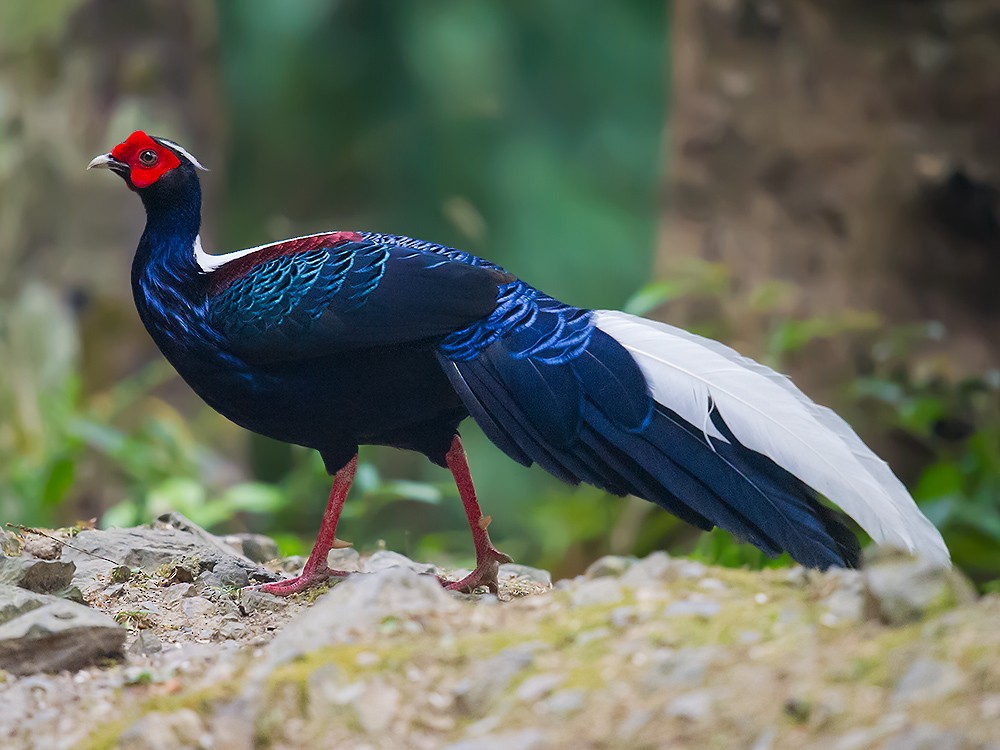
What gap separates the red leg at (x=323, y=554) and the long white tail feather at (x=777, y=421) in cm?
100

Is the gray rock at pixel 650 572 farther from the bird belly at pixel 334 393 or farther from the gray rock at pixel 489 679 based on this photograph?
the bird belly at pixel 334 393

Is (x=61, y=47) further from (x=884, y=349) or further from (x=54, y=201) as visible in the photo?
(x=884, y=349)

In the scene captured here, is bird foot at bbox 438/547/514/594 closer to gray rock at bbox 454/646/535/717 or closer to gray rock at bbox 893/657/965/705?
gray rock at bbox 454/646/535/717

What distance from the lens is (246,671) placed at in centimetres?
249

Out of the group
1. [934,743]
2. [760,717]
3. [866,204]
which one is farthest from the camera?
[866,204]

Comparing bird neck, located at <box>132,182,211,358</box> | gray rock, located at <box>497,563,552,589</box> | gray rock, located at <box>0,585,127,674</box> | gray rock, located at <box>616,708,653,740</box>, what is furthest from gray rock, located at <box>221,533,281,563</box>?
gray rock, located at <box>616,708,653,740</box>

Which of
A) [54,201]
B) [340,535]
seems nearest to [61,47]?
[54,201]

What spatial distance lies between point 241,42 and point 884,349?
8.05 m

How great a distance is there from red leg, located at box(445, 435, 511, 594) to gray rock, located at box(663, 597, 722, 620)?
1363mm

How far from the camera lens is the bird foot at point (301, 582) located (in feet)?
12.0

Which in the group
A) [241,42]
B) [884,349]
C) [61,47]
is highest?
[241,42]

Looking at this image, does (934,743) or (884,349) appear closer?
(934,743)

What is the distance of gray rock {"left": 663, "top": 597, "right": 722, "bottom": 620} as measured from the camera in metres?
2.42

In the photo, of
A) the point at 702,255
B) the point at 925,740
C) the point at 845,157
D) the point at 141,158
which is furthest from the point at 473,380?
the point at 845,157
